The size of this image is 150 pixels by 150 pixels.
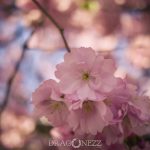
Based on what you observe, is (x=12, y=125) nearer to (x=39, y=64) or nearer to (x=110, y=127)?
(x=39, y=64)

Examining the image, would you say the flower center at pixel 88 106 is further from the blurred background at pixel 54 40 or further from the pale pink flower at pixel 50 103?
the blurred background at pixel 54 40

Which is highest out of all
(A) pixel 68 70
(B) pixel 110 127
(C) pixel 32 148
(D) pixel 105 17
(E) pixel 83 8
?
(D) pixel 105 17

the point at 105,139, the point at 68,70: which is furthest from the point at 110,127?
the point at 68,70

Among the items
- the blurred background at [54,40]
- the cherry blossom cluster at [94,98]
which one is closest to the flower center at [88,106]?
the cherry blossom cluster at [94,98]

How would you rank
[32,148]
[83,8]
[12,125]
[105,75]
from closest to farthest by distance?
[105,75] < [83,8] < [32,148] < [12,125]

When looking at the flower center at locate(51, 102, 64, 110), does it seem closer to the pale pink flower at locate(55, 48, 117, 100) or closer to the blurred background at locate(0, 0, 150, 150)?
the pale pink flower at locate(55, 48, 117, 100)

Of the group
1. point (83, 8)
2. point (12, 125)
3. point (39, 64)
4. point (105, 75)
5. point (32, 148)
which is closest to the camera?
point (105, 75)

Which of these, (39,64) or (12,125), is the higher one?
(39,64)
